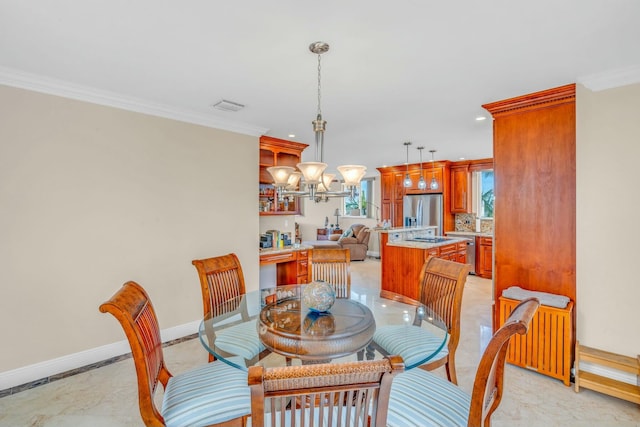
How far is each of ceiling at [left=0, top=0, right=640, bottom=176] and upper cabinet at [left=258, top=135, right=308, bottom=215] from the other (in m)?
1.17

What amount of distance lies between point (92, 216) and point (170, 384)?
198 cm

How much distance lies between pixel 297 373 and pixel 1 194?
297 centimetres

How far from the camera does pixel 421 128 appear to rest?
401 centimetres

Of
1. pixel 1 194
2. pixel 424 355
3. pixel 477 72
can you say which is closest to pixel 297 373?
pixel 424 355

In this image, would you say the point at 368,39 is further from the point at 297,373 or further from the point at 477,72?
the point at 297,373

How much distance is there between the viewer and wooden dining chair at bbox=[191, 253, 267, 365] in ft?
6.12

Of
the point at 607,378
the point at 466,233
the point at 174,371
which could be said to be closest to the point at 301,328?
the point at 174,371

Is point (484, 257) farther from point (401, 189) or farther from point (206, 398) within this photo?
point (206, 398)

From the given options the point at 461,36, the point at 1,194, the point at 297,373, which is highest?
the point at 461,36

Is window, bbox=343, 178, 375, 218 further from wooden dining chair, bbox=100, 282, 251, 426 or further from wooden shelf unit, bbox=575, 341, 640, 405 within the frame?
wooden dining chair, bbox=100, 282, 251, 426

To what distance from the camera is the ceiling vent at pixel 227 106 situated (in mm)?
3038

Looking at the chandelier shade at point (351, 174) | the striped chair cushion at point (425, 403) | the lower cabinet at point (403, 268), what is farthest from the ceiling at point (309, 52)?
the lower cabinet at point (403, 268)

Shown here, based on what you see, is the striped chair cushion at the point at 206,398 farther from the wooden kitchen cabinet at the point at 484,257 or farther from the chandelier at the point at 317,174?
the wooden kitchen cabinet at the point at 484,257

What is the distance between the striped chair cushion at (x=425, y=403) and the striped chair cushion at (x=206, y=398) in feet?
2.40
